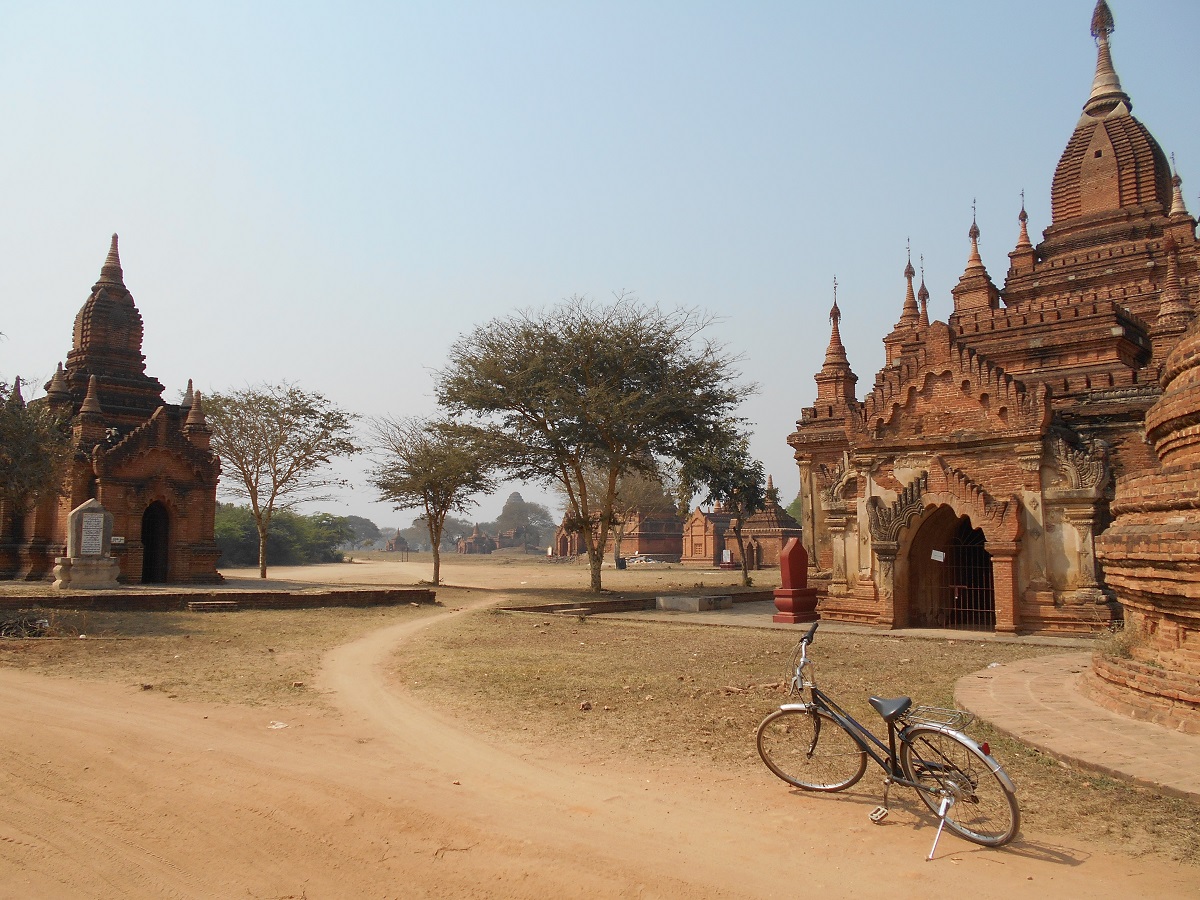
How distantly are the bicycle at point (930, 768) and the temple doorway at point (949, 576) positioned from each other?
42.1 feet

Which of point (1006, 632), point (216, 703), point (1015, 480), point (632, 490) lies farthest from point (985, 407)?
point (632, 490)

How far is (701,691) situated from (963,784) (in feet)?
15.6

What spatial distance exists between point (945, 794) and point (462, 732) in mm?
4315

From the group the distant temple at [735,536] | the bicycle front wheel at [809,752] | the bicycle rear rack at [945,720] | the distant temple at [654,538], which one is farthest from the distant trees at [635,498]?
the bicycle rear rack at [945,720]

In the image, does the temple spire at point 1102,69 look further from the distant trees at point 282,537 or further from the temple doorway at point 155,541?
the distant trees at point 282,537

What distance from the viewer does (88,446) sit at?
83.3ft

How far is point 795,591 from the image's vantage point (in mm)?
18781

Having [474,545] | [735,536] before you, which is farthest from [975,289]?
[474,545]

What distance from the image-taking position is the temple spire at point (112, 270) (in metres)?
29.9

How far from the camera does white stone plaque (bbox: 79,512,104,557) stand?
21703 millimetres

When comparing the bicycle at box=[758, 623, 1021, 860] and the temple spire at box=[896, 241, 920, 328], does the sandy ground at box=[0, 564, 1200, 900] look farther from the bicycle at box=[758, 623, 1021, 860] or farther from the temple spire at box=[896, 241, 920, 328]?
the temple spire at box=[896, 241, 920, 328]

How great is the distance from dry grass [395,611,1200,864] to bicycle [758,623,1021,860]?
31cm

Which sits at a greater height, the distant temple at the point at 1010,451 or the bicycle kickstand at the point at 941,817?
the distant temple at the point at 1010,451

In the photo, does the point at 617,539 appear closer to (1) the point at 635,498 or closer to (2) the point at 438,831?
(1) the point at 635,498
